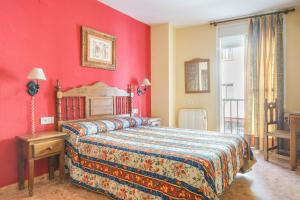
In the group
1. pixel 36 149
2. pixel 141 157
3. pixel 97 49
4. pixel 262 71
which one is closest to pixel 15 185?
pixel 36 149

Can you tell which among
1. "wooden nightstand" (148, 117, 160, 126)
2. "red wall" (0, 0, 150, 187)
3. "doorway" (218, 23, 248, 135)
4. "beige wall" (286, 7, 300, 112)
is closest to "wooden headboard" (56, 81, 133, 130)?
"red wall" (0, 0, 150, 187)

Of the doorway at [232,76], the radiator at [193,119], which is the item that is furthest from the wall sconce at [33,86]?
the doorway at [232,76]

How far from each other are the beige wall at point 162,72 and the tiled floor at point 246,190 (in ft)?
7.36

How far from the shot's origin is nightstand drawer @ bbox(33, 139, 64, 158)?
2396mm

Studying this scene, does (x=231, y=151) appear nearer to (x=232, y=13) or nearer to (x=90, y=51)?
(x=90, y=51)

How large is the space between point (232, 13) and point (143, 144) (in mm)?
3428

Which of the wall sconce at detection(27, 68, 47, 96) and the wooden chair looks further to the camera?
the wooden chair

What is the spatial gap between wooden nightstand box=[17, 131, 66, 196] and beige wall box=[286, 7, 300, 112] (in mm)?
4076

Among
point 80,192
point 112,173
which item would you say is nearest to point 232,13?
point 112,173

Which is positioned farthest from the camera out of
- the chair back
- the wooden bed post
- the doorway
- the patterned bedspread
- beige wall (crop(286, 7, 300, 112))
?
the doorway

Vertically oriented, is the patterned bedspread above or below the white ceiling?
below

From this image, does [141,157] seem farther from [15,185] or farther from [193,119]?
[193,119]

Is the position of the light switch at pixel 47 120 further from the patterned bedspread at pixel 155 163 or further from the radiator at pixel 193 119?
the radiator at pixel 193 119

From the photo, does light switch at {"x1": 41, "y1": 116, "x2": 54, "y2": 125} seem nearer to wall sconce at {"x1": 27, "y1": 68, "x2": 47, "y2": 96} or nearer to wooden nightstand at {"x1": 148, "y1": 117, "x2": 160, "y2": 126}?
wall sconce at {"x1": 27, "y1": 68, "x2": 47, "y2": 96}
